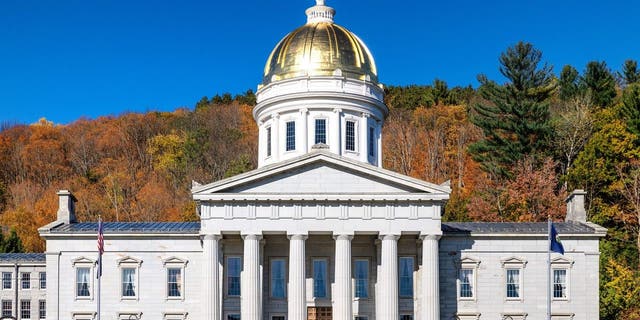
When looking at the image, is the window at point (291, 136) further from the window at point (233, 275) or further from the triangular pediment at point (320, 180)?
the window at point (233, 275)

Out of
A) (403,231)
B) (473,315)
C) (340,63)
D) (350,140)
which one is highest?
(340,63)

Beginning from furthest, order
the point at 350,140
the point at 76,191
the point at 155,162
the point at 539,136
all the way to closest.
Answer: the point at 155,162 < the point at 76,191 < the point at 539,136 < the point at 350,140

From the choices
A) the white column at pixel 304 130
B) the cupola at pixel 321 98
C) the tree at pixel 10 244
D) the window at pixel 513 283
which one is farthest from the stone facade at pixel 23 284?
the window at pixel 513 283

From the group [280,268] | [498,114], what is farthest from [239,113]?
[280,268]

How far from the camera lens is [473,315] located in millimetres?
52781

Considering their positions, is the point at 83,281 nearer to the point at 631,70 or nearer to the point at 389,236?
the point at 389,236

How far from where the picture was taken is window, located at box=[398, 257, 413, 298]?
53375mm

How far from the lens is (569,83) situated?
89062 mm

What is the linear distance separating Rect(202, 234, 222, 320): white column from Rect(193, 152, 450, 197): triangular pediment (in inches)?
103

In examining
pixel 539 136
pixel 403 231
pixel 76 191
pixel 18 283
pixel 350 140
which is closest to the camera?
pixel 403 231

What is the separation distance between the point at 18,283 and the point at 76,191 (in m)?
30.6

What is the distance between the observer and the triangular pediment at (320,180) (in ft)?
166

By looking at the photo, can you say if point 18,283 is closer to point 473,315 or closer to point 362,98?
point 362,98

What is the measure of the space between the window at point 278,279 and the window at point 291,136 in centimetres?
970
